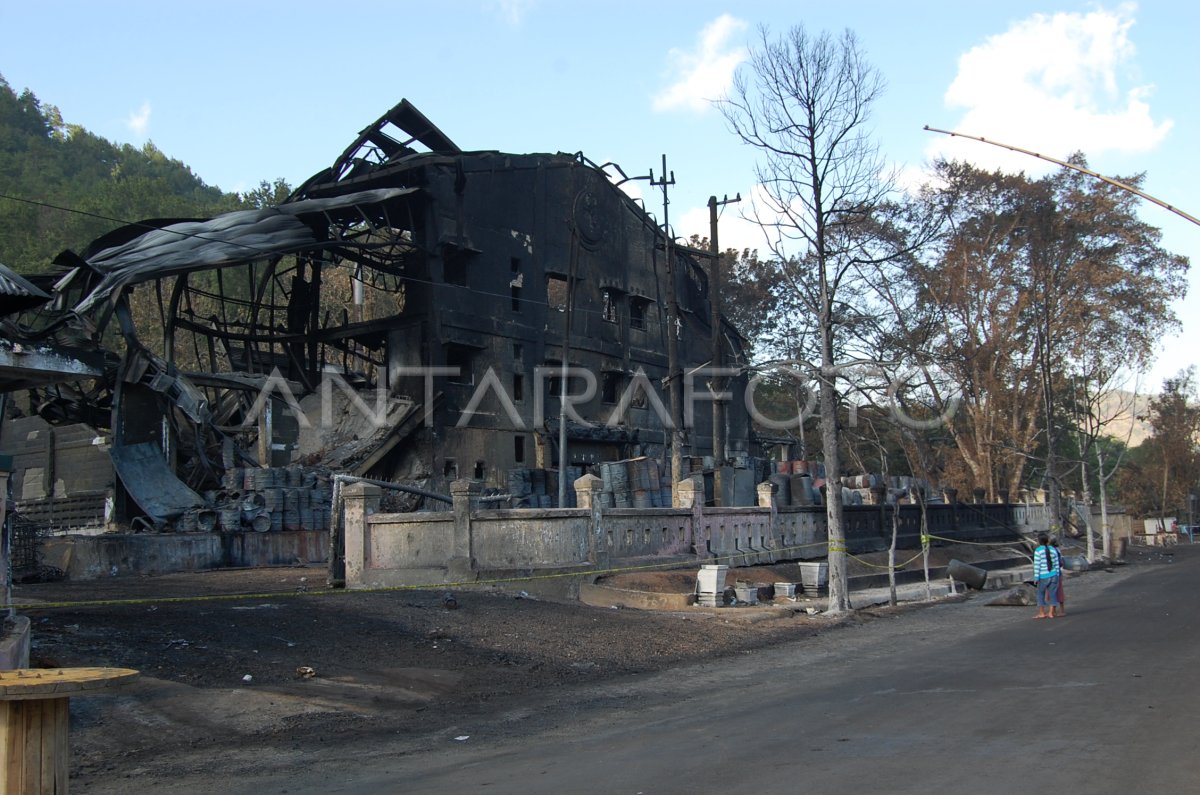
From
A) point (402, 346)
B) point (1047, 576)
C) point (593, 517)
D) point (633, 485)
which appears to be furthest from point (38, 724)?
point (402, 346)

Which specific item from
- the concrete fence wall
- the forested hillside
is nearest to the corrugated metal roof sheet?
the concrete fence wall

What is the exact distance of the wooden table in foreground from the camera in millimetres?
5133

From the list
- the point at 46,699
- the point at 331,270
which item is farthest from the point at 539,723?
the point at 331,270

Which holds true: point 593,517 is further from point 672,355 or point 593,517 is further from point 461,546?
point 672,355

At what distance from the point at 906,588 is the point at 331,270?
1801 inches

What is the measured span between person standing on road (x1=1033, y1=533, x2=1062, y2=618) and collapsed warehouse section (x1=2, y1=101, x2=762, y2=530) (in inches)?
548

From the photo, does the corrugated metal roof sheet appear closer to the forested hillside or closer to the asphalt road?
the asphalt road

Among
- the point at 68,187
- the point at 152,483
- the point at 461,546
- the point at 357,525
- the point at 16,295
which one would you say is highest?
the point at 68,187

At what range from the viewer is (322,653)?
13.2 metres

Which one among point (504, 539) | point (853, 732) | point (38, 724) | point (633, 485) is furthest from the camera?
point (633, 485)

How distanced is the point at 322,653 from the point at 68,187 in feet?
258

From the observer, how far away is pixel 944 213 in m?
47.9

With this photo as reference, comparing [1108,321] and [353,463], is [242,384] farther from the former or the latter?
[1108,321]

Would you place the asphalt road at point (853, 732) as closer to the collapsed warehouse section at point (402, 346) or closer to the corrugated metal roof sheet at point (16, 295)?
the corrugated metal roof sheet at point (16, 295)
